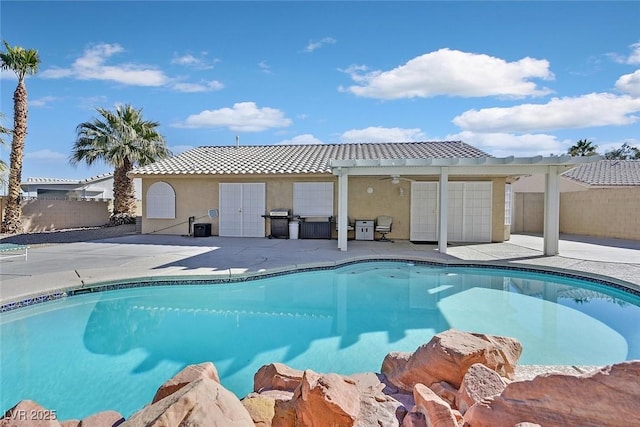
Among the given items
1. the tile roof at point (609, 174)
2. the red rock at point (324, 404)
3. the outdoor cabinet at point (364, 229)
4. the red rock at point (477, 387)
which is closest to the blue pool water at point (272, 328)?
the red rock at point (324, 404)

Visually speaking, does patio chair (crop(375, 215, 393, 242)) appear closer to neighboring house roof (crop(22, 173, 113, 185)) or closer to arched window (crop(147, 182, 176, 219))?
arched window (crop(147, 182, 176, 219))

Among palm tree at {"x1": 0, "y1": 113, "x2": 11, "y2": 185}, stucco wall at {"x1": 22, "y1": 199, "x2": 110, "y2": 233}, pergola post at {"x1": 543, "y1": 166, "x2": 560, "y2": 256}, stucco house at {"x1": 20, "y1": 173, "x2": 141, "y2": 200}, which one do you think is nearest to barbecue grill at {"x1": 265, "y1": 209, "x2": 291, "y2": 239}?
pergola post at {"x1": 543, "y1": 166, "x2": 560, "y2": 256}

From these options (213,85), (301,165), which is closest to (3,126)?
(213,85)

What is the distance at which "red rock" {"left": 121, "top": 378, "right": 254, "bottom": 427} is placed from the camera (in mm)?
2100

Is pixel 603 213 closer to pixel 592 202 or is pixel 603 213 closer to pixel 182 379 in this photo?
pixel 592 202

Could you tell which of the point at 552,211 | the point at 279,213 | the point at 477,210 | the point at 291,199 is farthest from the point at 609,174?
the point at 279,213

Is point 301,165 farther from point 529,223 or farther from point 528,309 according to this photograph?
point 529,223

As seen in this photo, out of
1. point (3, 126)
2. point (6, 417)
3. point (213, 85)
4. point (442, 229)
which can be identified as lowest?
point (6, 417)

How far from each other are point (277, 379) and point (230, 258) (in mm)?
7231

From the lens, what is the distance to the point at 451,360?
3500mm

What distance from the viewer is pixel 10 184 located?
1725 centimetres

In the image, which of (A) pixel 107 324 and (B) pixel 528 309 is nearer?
(A) pixel 107 324

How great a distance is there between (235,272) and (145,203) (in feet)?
34.3

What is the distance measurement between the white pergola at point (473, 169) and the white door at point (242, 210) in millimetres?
5359
